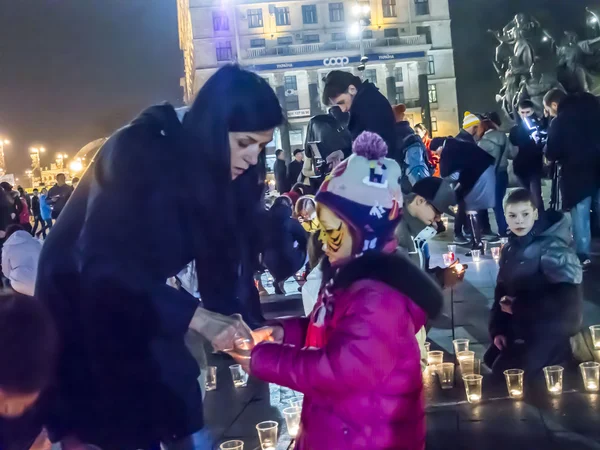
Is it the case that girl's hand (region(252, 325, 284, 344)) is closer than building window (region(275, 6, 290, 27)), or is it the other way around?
girl's hand (region(252, 325, 284, 344))

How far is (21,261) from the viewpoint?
5.05 metres

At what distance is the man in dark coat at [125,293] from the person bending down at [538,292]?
330 centimetres

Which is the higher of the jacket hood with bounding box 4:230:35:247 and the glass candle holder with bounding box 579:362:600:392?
the jacket hood with bounding box 4:230:35:247

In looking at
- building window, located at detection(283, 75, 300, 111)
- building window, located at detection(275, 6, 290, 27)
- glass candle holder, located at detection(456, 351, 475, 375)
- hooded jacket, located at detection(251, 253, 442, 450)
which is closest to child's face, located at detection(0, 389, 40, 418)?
hooded jacket, located at detection(251, 253, 442, 450)

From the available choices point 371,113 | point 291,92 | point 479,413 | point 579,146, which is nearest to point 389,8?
point 291,92

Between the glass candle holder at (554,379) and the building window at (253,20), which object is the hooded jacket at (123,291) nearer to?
the glass candle holder at (554,379)

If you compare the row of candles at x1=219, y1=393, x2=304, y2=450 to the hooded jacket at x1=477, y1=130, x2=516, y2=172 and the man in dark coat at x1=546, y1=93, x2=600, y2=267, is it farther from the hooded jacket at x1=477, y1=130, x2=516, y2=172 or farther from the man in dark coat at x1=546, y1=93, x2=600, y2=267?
the hooded jacket at x1=477, y1=130, x2=516, y2=172

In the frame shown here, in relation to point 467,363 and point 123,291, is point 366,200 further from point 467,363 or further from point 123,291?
point 467,363

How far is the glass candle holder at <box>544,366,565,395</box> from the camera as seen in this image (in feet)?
14.6

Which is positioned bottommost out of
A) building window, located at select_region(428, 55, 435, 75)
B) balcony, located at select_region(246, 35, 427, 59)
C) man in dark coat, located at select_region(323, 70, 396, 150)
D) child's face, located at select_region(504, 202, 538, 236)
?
child's face, located at select_region(504, 202, 538, 236)

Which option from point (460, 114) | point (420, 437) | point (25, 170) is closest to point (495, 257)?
point (420, 437)

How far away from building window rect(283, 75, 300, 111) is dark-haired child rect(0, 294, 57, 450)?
56062mm

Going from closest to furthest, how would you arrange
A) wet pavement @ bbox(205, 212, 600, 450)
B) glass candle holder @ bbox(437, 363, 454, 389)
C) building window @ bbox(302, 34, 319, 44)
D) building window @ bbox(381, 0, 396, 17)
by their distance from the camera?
wet pavement @ bbox(205, 212, 600, 450)
glass candle holder @ bbox(437, 363, 454, 389)
building window @ bbox(302, 34, 319, 44)
building window @ bbox(381, 0, 396, 17)

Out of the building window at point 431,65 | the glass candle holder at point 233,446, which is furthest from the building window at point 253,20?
the glass candle holder at point 233,446
